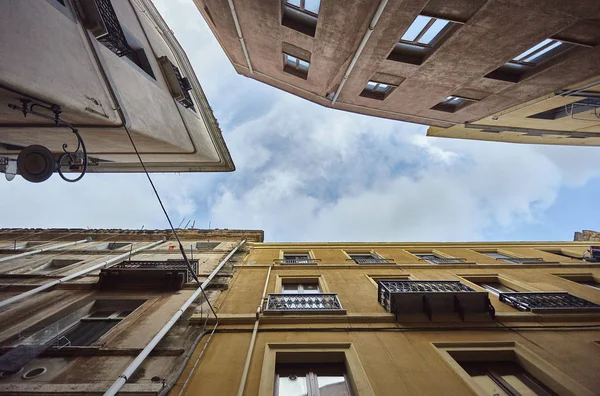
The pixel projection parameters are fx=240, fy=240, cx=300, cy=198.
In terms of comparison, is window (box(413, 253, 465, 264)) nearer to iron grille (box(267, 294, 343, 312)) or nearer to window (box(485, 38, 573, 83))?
iron grille (box(267, 294, 343, 312))

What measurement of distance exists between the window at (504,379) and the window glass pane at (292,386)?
3.49m

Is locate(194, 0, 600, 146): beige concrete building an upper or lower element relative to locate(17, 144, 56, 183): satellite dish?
upper

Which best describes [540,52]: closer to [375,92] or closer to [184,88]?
[375,92]

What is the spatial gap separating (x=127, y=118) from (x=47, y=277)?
7.38 m

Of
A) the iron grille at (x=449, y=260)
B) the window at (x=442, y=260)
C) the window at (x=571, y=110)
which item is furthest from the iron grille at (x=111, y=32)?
the window at (x=571, y=110)

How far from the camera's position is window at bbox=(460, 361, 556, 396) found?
4.88m

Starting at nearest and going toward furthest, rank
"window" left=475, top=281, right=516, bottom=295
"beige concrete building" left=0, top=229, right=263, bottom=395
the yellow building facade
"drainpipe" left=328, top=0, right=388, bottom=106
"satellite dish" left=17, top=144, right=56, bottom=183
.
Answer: "beige concrete building" left=0, top=229, right=263, bottom=395 → the yellow building facade → "satellite dish" left=17, top=144, right=56, bottom=183 → "drainpipe" left=328, top=0, right=388, bottom=106 → "window" left=475, top=281, right=516, bottom=295

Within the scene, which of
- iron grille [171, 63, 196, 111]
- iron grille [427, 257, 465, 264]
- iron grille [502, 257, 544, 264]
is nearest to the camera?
iron grille [171, 63, 196, 111]

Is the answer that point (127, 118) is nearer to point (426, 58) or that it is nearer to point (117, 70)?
point (117, 70)

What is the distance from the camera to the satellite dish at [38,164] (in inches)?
211

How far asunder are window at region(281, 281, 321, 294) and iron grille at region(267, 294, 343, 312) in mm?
1674

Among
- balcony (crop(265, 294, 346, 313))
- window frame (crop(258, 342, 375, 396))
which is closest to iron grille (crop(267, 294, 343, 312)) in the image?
balcony (crop(265, 294, 346, 313))

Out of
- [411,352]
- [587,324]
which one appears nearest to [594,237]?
[587,324]

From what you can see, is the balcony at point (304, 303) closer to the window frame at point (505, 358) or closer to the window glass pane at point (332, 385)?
the window glass pane at point (332, 385)
